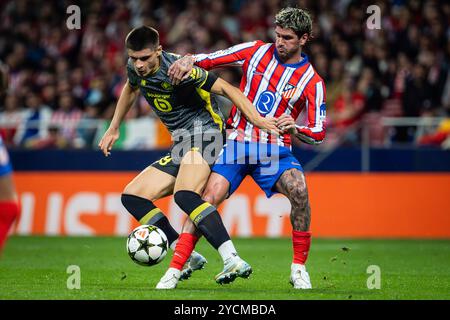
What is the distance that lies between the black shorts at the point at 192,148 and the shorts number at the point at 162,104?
1.00ft

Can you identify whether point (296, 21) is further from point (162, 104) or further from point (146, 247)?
point (146, 247)

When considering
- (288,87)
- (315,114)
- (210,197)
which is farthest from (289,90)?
(210,197)

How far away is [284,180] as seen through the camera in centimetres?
794

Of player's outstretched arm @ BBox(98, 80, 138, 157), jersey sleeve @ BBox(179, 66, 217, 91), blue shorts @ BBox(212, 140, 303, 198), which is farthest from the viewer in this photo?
player's outstretched arm @ BBox(98, 80, 138, 157)

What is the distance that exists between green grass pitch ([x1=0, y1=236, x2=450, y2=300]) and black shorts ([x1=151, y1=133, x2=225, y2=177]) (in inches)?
40.3

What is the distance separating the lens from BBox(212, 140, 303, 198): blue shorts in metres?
8.09

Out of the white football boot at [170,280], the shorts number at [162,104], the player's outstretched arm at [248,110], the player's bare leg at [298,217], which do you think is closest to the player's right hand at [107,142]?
the shorts number at [162,104]

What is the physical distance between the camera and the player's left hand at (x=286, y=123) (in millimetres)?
7621

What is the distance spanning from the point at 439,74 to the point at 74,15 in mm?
7514

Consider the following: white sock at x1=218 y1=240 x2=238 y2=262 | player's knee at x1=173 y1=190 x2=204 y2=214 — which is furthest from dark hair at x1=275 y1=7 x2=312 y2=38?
white sock at x1=218 y1=240 x2=238 y2=262

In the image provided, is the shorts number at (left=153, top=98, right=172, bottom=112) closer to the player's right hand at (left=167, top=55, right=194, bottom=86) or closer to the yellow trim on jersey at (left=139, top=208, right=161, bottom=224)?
the player's right hand at (left=167, top=55, right=194, bottom=86)

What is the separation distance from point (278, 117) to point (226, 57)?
0.70 metres
